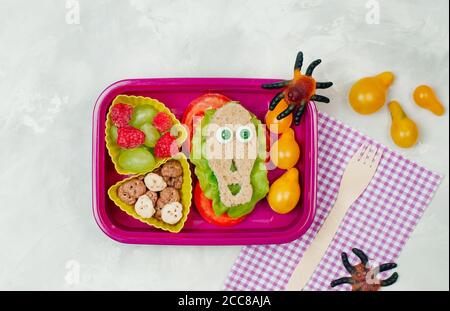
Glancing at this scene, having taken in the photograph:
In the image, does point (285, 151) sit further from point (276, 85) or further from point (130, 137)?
point (130, 137)

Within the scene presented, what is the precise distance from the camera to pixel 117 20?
1684 mm

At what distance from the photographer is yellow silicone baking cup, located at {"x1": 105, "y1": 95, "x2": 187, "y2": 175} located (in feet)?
5.09

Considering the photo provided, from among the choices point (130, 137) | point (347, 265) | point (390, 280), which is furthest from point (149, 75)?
point (390, 280)

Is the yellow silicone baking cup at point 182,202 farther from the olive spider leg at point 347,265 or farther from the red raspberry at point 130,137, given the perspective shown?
the olive spider leg at point 347,265

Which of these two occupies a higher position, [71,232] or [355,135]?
[355,135]

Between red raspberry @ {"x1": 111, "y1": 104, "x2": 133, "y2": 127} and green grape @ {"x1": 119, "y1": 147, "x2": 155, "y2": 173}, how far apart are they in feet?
0.27

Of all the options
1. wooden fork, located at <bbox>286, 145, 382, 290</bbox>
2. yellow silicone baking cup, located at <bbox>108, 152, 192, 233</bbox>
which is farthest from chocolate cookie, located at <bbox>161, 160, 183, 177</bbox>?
wooden fork, located at <bbox>286, 145, 382, 290</bbox>

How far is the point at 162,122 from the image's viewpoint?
1.54 metres

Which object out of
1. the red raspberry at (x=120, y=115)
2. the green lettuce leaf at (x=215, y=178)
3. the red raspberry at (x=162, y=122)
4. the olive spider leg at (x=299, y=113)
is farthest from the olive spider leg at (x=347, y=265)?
the red raspberry at (x=120, y=115)

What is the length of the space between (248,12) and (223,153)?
1.51 ft

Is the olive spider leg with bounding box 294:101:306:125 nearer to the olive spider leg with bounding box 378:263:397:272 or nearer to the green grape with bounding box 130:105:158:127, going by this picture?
the green grape with bounding box 130:105:158:127

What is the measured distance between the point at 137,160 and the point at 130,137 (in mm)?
67
